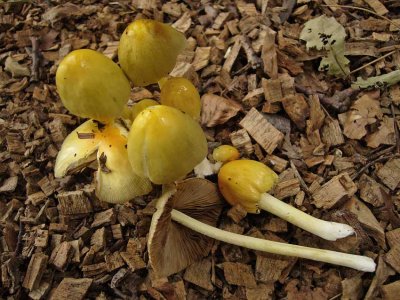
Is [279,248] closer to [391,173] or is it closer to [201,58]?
[391,173]

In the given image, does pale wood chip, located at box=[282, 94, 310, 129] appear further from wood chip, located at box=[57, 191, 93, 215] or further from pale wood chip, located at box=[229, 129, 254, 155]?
wood chip, located at box=[57, 191, 93, 215]

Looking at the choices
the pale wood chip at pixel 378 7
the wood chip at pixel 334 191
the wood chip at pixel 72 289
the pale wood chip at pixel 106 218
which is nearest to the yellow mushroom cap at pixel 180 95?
the pale wood chip at pixel 106 218

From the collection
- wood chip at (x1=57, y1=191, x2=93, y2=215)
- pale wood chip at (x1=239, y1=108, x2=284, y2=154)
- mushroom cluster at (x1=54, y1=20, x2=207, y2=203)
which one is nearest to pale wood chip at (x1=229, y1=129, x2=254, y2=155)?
pale wood chip at (x1=239, y1=108, x2=284, y2=154)

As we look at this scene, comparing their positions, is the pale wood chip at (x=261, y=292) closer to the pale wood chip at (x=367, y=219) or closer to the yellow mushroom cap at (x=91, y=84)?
the pale wood chip at (x=367, y=219)

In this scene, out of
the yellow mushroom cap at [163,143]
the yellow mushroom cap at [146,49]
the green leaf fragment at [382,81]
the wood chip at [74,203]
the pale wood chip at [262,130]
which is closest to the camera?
the yellow mushroom cap at [163,143]

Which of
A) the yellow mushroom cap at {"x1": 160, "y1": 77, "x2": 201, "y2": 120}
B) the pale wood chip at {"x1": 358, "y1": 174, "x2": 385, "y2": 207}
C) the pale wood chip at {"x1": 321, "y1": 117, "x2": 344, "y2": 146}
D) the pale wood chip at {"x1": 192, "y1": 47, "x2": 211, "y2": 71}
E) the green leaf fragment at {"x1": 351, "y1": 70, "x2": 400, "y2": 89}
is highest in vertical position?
the yellow mushroom cap at {"x1": 160, "y1": 77, "x2": 201, "y2": 120}

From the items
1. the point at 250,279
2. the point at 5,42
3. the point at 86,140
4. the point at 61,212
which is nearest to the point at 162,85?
the point at 86,140

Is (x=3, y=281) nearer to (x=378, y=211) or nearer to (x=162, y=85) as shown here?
(x=162, y=85)
